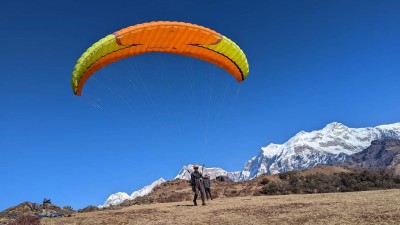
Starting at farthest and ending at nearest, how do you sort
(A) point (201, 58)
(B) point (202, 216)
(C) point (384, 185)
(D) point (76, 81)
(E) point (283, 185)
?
(E) point (283, 185), (C) point (384, 185), (A) point (201, 58), (D) point (76, 81), (B) point (202, 216)

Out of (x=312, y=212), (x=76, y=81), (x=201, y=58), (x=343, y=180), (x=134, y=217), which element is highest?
(x=201, y=58)

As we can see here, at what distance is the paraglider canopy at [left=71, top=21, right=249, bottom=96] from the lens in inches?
695

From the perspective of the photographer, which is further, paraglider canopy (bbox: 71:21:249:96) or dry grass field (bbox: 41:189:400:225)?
paraglider canopy (bbox: 71:21:249:96)

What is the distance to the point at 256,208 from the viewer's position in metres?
16.7

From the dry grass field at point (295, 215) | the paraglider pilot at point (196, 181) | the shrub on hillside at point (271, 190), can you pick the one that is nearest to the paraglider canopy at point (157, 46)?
the paraglider pilot at point (196, 181)

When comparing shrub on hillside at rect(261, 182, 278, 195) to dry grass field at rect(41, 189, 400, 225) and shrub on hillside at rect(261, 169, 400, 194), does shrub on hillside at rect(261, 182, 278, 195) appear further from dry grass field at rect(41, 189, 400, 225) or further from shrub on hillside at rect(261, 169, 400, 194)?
dry grass field at rect(41, 189, 400, 225)

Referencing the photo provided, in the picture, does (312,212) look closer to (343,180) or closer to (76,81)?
(76,81)

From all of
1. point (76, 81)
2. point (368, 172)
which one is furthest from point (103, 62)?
point (368, 172)

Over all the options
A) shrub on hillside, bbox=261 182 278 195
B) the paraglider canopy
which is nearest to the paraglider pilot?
the paraglider canopy

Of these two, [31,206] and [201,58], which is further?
[31,206]

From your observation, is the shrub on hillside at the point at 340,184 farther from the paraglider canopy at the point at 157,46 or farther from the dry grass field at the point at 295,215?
the paraglider canopy at the point at 157,46

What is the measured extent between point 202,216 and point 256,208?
2688 millimetres

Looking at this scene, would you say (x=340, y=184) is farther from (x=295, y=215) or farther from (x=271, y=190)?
(x=295, y=215)

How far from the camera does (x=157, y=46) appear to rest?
63.7 ft
